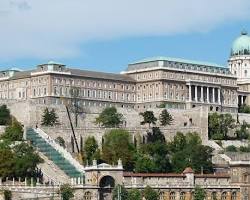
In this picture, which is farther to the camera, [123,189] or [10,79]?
[10,79]

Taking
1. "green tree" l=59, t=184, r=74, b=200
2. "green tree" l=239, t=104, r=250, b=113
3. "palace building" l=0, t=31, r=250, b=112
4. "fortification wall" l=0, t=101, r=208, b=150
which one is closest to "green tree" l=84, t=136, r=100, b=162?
"fortification wall" l=0, t=101, r=208, b=150

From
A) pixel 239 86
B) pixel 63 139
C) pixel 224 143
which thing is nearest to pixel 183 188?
pixel 63 139

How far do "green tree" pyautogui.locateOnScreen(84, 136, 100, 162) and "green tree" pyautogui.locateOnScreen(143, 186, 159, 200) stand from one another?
60.6ft

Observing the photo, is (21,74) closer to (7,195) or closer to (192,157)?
(192,157)

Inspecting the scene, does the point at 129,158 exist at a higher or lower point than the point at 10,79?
lower

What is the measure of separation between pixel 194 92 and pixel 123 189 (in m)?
76.3

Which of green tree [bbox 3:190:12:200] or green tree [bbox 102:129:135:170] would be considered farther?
green tree [bbox 102:129:135:170]

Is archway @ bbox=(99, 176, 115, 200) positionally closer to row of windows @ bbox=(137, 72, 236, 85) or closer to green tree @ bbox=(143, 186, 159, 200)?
green tree @ bbox=(143, 186, 159, 200)

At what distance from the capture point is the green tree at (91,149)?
120 meters

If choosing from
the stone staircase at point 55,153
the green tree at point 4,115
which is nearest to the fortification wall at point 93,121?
the green tree at point 4,115

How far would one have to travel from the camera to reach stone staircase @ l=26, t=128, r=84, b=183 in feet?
363

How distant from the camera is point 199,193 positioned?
104 meters

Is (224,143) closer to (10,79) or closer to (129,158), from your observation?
(129,158)

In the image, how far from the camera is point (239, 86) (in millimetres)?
193375
